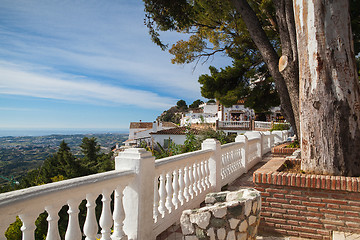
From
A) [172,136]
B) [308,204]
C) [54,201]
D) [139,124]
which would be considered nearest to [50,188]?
[54,201]

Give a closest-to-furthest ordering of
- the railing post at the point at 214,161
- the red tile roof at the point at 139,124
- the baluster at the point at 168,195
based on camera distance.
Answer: the baluster at the point at 168,195, the railing post at the point at 214,161, the red tile roof at the point at 139,124

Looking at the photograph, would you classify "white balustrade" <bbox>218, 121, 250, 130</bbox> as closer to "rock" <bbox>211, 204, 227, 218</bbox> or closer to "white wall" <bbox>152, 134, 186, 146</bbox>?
"white wall" <bbox>152, 134, 186, 146</bbox>

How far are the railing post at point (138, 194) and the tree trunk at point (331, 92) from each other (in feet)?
7.73

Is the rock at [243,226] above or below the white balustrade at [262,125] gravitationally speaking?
below

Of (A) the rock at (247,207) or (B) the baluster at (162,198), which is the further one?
(B) the baluster at (162,198)

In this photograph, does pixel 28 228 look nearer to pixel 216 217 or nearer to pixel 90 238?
pixel 90 238

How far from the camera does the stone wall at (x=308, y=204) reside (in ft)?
9.14

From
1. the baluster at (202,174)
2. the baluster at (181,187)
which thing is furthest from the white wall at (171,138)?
the baluster at (181,187)

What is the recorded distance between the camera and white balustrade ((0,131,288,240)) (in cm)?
154

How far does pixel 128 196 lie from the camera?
2607mm

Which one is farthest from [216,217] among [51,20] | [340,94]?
[51,20]

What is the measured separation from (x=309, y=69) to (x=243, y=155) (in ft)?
14.2

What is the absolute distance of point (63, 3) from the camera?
7.11 meters

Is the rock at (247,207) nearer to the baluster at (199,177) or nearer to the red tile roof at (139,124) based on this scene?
the baluster at (199,177)
